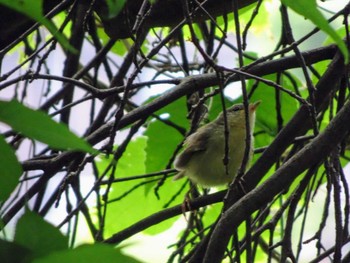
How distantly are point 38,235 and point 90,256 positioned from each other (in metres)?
0.07

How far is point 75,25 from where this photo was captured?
9.01ft

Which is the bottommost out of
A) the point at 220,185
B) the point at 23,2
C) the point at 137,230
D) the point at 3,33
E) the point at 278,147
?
the point at 23,2

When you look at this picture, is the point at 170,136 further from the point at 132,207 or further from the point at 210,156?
the point at 210,156

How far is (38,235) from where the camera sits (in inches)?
21.5

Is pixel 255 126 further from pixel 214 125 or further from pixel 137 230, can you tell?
pixel 137 230

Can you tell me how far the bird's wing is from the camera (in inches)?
131

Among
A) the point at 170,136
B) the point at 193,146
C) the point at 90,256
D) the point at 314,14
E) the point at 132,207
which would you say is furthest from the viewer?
the point at 193,146

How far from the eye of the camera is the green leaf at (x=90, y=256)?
0.50m

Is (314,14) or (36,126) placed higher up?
(314,14)

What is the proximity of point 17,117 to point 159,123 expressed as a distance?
238cm

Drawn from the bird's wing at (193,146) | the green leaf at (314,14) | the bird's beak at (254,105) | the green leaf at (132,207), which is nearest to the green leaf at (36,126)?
the green leaf at (314,14)

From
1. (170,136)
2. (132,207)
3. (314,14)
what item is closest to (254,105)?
(170,136)

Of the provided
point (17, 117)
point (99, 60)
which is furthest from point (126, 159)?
point (17, 117)

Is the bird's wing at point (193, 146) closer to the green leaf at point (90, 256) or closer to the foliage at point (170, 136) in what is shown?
the foliage at point (170, 136)
